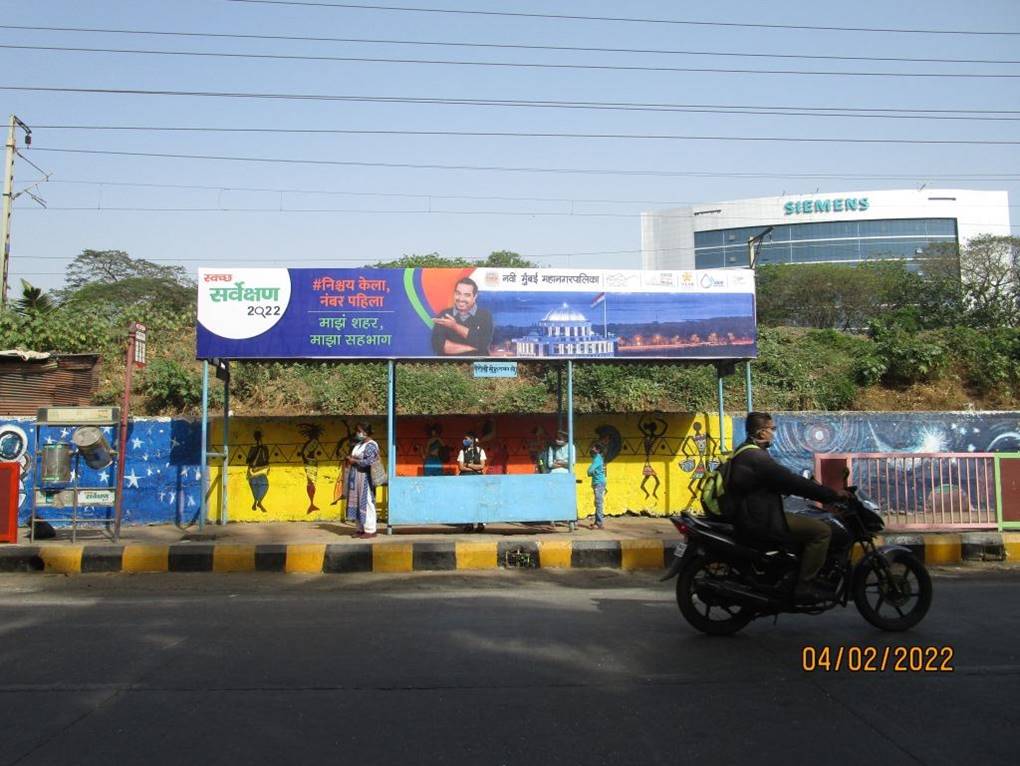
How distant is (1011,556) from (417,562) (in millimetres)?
7387

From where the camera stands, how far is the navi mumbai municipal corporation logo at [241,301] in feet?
38.3

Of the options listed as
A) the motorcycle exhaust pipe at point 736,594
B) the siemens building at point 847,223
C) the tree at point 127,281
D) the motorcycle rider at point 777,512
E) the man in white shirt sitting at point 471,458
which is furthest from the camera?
the siemens building at point 847,223

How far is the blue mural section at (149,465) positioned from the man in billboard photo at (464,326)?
4.95 meters

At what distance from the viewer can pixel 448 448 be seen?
14.2 meters

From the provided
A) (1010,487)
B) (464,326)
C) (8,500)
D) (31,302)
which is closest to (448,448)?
(464,326)

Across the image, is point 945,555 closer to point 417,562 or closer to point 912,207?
point 417,562

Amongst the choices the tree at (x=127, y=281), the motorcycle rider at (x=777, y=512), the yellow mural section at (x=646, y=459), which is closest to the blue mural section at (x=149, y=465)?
the yellow mural section at (x=646, y=459)

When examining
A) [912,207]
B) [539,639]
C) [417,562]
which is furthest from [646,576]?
[912,207]

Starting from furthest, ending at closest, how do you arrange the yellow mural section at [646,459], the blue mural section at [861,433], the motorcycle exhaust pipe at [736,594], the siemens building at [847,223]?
the siemens building at [847,223], the blue mural section at [861,433], the yellow mural section at [646,459], the motorcycle exhaust pipe at [736,594]

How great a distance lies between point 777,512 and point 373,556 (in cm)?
556

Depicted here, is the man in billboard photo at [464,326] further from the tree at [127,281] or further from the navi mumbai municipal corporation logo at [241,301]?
the tree at [127,281]

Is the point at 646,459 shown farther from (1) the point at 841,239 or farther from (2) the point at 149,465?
(1) the point at 841,239

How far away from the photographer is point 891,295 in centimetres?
3916
